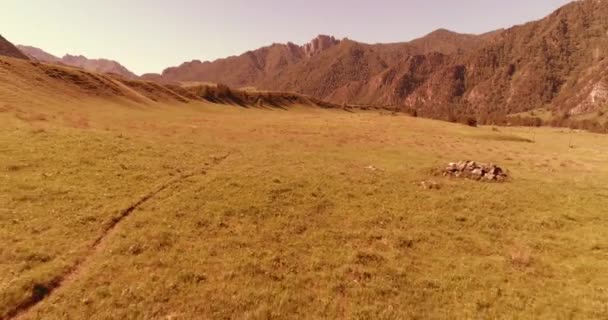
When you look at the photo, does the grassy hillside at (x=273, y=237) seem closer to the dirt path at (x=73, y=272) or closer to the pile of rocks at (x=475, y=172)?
the dirt path at (x=73, y=272)

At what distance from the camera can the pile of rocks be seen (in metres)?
31.6

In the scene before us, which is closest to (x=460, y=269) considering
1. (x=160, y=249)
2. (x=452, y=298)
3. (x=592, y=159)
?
(x=452, y=298)

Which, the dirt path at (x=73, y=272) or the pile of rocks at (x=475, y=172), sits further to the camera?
the pile of rocks at (x=475, y=172)

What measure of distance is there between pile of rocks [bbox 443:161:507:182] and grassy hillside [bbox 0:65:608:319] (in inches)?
59.4

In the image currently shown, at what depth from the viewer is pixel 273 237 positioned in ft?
58.9

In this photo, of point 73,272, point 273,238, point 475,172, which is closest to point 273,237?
point 273,238

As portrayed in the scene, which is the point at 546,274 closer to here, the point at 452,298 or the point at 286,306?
the point at 452,298

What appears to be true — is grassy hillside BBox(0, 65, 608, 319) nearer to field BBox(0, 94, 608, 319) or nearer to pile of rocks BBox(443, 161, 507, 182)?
field BBox(0, 94, 608, 319)

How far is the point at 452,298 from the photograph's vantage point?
13766 mm

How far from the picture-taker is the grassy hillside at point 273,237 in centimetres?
1283

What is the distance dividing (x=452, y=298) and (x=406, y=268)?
250 centimetres

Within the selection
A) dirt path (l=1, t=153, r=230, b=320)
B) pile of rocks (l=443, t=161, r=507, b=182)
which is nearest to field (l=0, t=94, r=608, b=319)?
dirt path (l=1, t=153, r=230, b=320)

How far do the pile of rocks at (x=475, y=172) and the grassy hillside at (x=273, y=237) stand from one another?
1509mm

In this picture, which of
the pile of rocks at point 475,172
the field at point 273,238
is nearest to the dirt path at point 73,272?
the field at point 273,238
